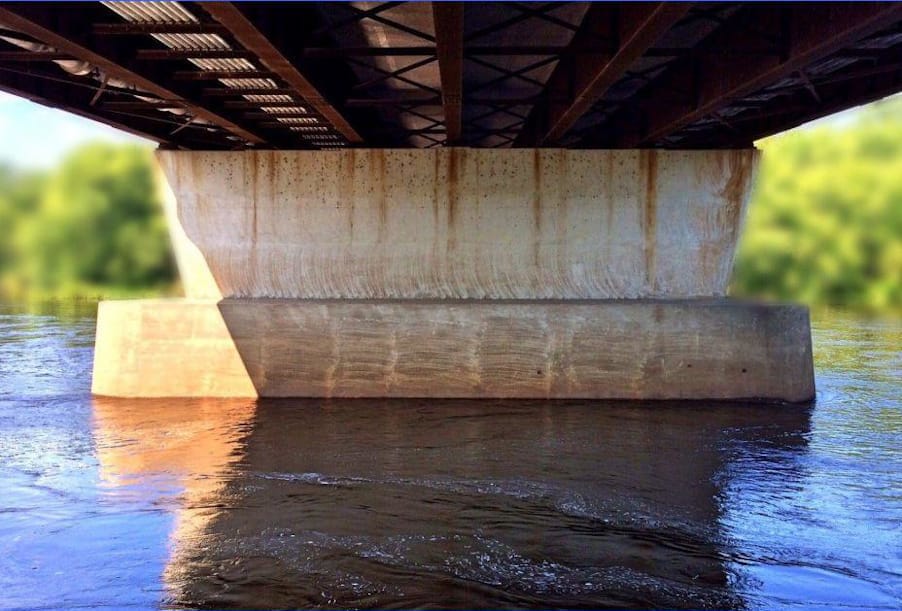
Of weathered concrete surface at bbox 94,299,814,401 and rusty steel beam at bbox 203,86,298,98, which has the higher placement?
rusty steel beam at bbox 203,86,298,98

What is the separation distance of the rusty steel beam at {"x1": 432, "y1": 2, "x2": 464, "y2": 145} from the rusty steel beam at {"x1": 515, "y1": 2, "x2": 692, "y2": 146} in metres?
1.79

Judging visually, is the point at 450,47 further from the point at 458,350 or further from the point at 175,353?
the point at 175,353

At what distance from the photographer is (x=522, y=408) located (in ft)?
49.0

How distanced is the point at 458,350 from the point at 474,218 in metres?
3.12

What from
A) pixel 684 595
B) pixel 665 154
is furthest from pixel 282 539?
pixel 665 154

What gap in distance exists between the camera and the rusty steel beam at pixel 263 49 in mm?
7359

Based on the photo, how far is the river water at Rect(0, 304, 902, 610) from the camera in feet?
21.9

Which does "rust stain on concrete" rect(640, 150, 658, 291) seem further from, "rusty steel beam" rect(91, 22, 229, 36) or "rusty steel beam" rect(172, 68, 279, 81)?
"rusty steel beam" rect(91, 22, 229, 36)

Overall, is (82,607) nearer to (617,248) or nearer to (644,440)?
(644,440)

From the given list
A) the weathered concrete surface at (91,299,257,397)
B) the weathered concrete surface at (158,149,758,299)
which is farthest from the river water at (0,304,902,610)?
the weathered concrete surface at (158,149,758,299)

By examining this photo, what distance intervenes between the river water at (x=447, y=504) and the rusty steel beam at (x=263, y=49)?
5559mm

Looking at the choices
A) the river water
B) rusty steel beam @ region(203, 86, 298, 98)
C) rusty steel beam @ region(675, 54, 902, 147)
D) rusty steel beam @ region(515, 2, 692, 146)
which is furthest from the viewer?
rusty steel beam @ region(203, 86, 298, 98)

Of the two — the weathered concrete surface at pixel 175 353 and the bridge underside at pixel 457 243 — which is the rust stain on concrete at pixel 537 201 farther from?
the weathered concrete surface at pixel 175 353

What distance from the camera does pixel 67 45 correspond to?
8.58m
